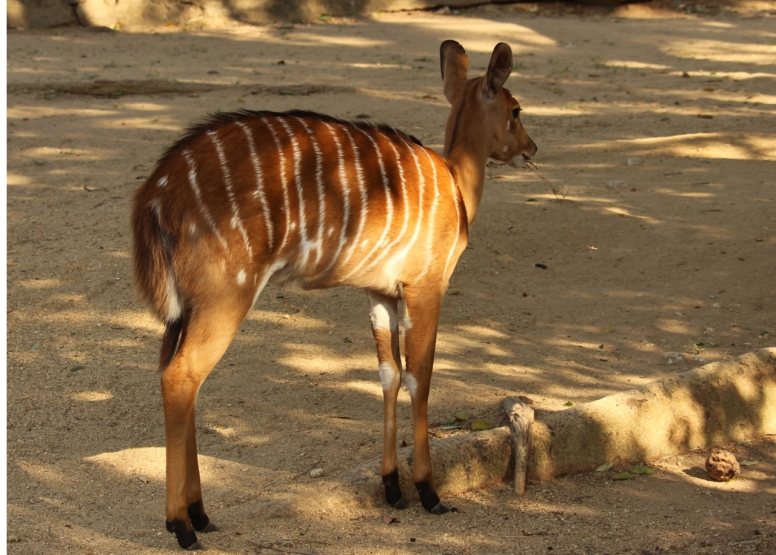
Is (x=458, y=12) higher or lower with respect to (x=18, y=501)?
higher

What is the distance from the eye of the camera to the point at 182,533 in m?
3.54

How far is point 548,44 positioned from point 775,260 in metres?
8.06

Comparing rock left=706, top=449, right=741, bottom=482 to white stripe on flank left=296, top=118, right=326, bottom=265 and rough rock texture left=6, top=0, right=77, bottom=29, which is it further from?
rough rock texture left=6, top=0, right=77, bottom=29

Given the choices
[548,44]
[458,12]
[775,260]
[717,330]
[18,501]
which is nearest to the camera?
[18,501]

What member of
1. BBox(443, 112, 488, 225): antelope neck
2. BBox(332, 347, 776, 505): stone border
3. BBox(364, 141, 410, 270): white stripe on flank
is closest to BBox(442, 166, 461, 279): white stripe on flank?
BBox(443, 112, 488, 225): antelope neck

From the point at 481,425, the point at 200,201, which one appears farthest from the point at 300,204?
the point at 481,425

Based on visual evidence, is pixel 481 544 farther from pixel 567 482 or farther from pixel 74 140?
pixel 74 140

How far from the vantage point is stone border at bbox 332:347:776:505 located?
4.19 metres

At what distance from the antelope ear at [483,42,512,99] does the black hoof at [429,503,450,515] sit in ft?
6.48

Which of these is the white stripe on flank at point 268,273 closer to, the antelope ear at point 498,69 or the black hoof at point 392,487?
the black hoof at point 392,487

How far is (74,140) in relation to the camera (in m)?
9.08

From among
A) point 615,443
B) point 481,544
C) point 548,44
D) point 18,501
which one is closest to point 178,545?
point 18,501

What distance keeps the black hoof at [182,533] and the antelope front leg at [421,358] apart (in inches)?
39.4

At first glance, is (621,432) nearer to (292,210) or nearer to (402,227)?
(402,227)
